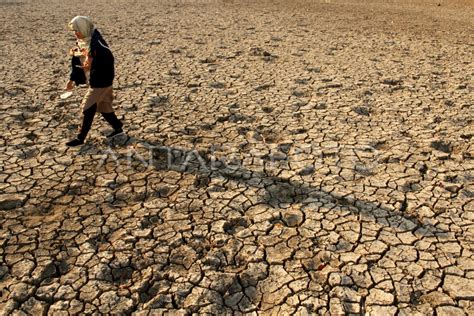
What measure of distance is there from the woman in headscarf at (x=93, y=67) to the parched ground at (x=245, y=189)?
40 centimetres

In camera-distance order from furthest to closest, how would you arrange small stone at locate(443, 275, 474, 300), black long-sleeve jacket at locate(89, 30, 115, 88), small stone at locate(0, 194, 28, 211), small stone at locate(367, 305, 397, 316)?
black long-sleeve jacket at locate(89, 30, 115, 88)
small stone at locate(0, 194, 28, 211)
small stone at locate(443, 275, 474, 300)
small stone at locate(367, 305, 397, 316)

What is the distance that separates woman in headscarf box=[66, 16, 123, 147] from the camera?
4434 mm

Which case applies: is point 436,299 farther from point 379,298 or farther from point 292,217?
point 292,217

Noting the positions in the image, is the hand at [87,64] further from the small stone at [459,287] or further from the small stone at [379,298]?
the small stone at [459,287]

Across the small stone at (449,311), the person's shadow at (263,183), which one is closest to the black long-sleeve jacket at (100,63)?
the person's shadow at (263,183)

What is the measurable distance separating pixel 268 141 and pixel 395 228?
208cm

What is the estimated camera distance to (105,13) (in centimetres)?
1402

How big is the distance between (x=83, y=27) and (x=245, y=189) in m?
2.46

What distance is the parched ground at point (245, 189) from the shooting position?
121 inches

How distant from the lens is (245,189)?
13.9 ft

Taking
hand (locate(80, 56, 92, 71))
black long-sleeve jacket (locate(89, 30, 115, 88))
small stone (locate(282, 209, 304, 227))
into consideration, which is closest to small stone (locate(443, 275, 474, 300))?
small stone (locate(282, 209, 304, 227))

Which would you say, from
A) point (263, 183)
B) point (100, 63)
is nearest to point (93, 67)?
point (100, 63)

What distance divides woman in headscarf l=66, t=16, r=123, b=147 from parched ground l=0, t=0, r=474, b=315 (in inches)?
15.9

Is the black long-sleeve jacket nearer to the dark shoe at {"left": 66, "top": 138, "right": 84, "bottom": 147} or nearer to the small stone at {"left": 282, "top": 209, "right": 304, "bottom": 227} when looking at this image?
the dark shoe at {"left": 66, "top": 138, "right": 84, "bottom": 147}
